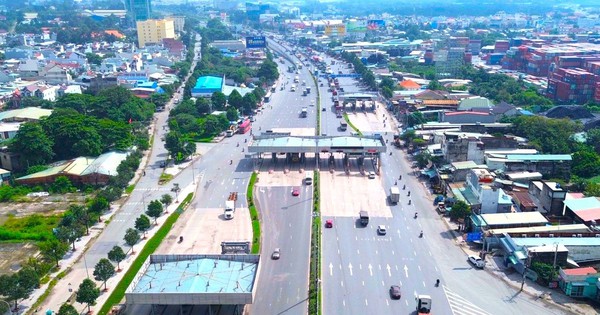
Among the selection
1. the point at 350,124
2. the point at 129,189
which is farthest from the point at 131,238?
the point at 350,124

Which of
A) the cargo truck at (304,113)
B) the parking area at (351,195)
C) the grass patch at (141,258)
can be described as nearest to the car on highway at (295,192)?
the parking area at (351,195)

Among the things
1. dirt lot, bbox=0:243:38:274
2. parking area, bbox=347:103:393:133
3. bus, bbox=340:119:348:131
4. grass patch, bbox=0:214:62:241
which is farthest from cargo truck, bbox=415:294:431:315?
bus, bbox=340:119:348:131

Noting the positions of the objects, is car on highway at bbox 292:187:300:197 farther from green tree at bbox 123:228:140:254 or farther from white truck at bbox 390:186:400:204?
green tree at bbox 123:228:140:254

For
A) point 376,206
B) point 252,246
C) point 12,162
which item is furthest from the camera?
point 12,162

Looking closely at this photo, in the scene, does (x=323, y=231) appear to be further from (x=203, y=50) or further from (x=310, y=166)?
(x=203, y=50)

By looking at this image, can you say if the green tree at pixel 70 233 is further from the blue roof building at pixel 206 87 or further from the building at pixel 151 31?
the building at pixel 151 31

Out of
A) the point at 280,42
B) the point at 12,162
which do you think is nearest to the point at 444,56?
the point at 280,42
